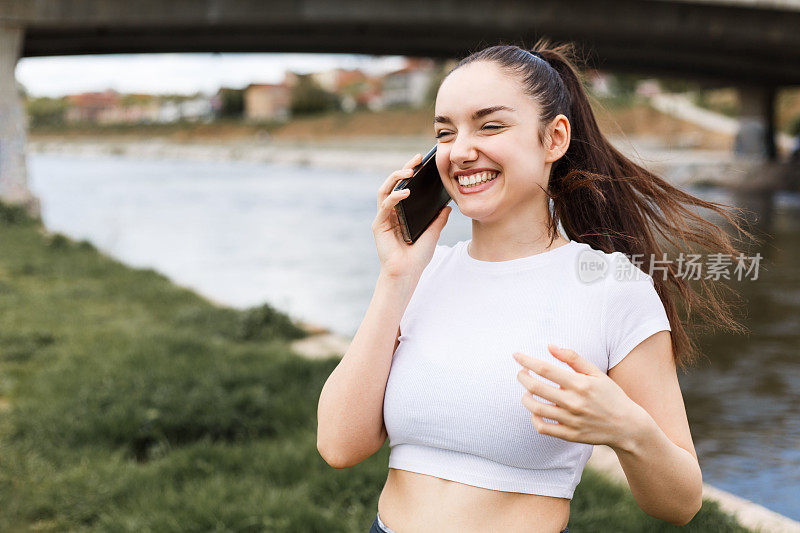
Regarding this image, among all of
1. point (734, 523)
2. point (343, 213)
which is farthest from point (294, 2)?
point (734, 523)

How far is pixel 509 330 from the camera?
179cm

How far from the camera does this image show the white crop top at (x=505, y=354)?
1.74 m

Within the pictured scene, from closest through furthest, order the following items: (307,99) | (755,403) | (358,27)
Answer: (755,403)
(358,27)
(307,99)

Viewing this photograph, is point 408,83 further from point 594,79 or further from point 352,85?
point 594,79

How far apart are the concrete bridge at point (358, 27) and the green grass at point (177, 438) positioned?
1104cm

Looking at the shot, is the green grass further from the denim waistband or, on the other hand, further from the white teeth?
the white teeth

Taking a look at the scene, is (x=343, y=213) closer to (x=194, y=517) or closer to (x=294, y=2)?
(x=294, y=2)

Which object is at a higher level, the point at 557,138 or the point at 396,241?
the point at 557,138

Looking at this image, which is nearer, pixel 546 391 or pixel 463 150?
pixel 546 391

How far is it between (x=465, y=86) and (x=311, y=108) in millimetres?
79573

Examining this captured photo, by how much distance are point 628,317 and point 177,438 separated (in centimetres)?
375

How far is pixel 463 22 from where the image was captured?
18406 mm

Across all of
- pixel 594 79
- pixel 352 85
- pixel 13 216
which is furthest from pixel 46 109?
pixel 594 79

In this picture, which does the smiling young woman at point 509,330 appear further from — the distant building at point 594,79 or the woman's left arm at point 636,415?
the distant building at point 594,79
